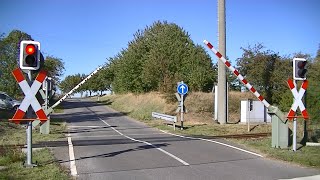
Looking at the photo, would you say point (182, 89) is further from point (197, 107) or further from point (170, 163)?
point (170, 163)

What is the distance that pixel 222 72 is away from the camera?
26.5m

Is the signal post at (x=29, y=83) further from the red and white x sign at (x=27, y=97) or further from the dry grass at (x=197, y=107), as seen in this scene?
the dry grass at (x=197, y=107)

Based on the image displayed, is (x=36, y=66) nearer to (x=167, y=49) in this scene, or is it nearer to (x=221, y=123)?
(x=221, y=123)

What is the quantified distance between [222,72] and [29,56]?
1825cm

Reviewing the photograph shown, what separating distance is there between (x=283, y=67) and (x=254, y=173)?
27.4 meters

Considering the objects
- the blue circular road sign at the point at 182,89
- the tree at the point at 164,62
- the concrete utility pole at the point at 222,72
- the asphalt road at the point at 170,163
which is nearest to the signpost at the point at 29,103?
the asphalt road at the point at 170,163

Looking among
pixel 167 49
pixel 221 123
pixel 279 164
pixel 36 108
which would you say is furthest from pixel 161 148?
pixel 167 49

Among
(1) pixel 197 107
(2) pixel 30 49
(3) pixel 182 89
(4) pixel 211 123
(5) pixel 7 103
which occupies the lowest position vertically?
(4) pixel 211 123

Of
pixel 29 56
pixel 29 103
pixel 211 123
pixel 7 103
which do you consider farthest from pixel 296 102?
pixel 7 103

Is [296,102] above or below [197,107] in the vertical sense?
above

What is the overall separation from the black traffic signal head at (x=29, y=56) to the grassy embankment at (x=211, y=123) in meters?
7.09

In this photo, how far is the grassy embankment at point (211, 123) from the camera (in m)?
12.1

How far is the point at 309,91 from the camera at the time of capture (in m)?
20.8

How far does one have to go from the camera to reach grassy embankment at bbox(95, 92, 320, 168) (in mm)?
12094
